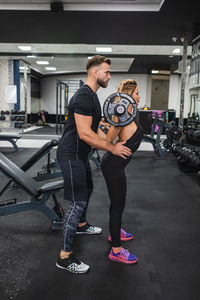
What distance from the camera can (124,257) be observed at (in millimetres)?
1503

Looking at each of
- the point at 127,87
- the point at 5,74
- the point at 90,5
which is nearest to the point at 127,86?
the point at 127,87

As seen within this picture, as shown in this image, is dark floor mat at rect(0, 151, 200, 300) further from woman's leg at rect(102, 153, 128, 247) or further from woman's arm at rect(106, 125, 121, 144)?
woman's arm at rect(106, 125, 121, 144)

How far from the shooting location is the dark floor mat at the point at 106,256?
1.27 meters

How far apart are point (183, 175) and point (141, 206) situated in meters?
1.45

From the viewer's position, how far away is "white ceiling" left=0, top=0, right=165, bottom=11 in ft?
14.2

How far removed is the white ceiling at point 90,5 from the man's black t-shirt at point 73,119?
3.66 metres

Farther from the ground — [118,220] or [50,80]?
[50,80]

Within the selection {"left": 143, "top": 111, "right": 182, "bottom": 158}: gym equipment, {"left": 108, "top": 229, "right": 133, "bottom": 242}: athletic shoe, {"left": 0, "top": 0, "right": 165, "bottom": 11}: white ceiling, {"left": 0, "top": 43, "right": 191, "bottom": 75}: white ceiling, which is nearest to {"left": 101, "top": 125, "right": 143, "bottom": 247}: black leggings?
{"left": 108, "top": 229, "right": 133, "bottom": 242}: athletic shoe

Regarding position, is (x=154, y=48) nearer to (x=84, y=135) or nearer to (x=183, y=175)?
(x=183, y=175)

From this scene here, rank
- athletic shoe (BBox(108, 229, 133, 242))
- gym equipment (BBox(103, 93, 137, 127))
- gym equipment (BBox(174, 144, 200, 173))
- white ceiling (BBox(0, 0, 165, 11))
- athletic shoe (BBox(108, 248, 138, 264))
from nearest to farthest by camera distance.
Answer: gym equipment (BBox(103, 93, 137, 127)) < athletic shoe (BBox(108, 248, 138, 264)) < athletic shoe (BBox(108, 229, 133, 242)) < gym equipment (BBox(174, 144, 200, 173)) < white ceiling (BBox(0, 0, 165, 11))

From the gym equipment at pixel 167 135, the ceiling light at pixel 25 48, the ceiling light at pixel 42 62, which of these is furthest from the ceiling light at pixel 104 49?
the gym equipment at pixel 167 135

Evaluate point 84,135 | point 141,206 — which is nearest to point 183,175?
point 141,206

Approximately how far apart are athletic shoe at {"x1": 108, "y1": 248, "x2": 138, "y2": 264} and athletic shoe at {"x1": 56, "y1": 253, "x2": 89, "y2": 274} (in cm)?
18

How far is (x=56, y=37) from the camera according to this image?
241 inches
